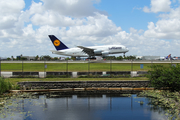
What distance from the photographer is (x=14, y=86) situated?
18.0 metres

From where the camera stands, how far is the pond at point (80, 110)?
1043cm

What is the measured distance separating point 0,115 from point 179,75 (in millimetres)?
15795

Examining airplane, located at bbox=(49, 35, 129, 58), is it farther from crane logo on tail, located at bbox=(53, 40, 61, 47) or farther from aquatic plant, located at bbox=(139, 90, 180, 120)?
aquatic plant, located at bbox=(139, 90, 180, 120)

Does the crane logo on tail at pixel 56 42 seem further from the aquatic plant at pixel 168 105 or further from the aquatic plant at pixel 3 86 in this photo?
the aquatic plant at pixel 168 105

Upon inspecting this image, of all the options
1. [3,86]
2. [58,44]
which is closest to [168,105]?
[3,86]

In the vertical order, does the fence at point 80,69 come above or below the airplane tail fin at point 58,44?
below

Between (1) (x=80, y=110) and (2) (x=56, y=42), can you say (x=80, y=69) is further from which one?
(2) (x=56, y=42)

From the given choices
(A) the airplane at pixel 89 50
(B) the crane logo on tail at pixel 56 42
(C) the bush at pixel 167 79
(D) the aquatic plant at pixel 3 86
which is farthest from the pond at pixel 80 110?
(B) the crane logo on tail at pixel 56 42

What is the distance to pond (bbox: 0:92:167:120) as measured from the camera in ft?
34.2

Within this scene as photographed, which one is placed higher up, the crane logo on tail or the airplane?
the crane logo on tail

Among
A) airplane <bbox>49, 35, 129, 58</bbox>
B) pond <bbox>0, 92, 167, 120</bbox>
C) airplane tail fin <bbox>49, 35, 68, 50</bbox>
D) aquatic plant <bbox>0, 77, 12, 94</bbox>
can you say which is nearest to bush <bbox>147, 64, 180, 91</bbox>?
pond <bbox>0, 92, 167, 120</bbox>

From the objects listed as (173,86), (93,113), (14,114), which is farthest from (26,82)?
(173,86)

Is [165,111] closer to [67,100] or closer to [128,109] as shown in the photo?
[128,109]

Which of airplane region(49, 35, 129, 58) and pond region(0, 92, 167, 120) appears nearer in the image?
pond region(0, 92, 167, 120)
